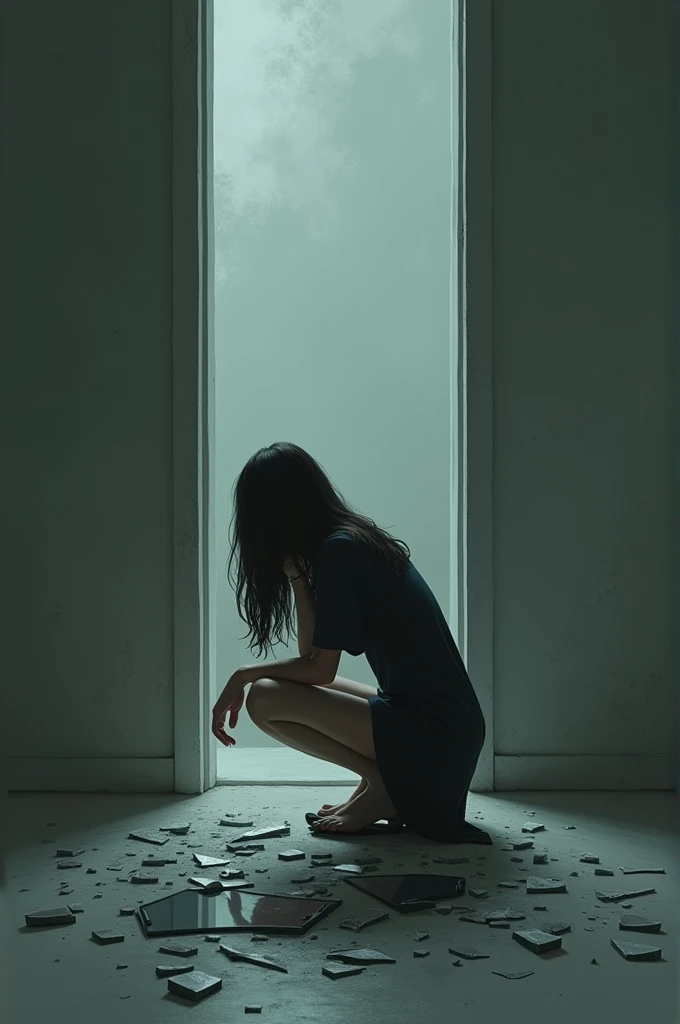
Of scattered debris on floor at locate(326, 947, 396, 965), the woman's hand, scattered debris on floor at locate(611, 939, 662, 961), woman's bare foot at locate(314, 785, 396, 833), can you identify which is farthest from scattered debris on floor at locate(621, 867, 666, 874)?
the woman's hand

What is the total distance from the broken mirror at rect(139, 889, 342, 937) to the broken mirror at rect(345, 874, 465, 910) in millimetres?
110

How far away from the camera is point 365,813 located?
2.36 meters

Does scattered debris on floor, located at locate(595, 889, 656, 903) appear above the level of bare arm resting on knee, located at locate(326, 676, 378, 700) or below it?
below

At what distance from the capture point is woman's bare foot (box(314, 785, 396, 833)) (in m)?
2.36

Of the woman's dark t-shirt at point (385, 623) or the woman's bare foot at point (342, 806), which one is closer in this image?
the woman's dark t-shirt at point (385, 623)

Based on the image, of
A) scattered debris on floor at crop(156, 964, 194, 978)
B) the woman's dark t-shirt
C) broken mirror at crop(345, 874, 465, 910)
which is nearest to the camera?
scattered debris on floor at crop(156, 964, 194, 978)

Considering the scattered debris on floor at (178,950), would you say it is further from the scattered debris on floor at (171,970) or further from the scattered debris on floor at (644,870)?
the scattered debris on floor at (644,870)

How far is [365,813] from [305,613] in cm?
52

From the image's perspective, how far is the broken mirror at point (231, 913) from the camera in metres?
1.71

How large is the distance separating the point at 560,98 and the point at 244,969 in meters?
2.54

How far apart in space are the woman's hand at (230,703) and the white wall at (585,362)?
89 centimetres

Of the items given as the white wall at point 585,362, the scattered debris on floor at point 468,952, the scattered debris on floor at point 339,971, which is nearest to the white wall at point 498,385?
the white wall at point 585,362

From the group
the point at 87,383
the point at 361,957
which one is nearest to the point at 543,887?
the point at 361,957

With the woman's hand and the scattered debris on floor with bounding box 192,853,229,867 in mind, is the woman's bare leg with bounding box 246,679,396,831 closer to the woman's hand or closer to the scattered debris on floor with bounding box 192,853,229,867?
the woman's hand
